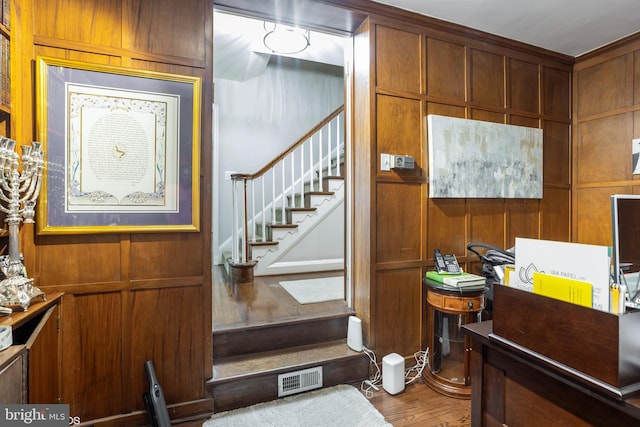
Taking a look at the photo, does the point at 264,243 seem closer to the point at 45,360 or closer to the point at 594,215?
the point at 45,360

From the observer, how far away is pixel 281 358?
2320 mm

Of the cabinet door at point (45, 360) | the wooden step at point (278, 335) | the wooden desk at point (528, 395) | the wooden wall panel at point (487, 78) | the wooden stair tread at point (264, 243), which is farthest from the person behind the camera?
the wooden stair tread at point (264, 243)

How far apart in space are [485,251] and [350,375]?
161 centimetres

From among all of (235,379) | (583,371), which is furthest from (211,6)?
(583,371)

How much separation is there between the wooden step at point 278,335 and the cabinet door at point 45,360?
90cm

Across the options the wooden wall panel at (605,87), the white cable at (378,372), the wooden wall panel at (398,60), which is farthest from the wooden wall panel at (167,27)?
the wooden wall panel at (605,87)

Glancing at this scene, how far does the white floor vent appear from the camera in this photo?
217 centimetres

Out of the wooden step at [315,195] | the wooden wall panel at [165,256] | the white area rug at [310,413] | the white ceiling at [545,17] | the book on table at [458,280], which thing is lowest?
the white area rug at [310,413]

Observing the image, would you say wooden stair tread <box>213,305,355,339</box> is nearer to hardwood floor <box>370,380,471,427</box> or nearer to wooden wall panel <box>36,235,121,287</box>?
hardwood floor <box>370,380,471,427</box>

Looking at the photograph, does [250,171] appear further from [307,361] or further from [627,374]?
[627,374]

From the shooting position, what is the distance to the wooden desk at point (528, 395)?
92 cm

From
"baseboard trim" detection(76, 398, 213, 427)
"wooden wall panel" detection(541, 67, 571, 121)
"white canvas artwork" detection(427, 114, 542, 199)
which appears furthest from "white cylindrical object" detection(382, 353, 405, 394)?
"wooden wall panel" detection(541, 67, 571, 121)

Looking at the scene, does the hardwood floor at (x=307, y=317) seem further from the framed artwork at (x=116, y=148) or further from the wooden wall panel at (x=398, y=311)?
the framed artwork at (x=116, y=148)

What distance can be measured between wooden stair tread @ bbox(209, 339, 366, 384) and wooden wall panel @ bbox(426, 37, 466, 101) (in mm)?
2184
